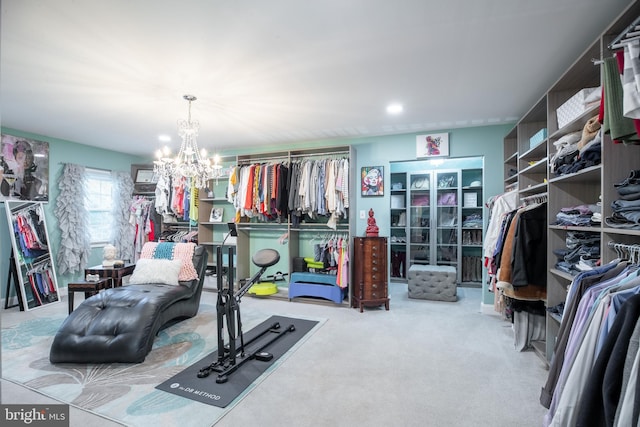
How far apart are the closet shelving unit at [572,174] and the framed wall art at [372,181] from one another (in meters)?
1.70

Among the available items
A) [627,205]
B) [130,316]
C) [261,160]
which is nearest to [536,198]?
[627,205]

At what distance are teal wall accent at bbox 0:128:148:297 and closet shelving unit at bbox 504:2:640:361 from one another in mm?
6135

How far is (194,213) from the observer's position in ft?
16.7

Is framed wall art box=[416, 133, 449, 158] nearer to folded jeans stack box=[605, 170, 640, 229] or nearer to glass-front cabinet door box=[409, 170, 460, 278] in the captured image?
glass-front cabinet door box=[409, 170, 460, 278]

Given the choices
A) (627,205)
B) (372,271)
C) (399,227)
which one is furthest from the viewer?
(399,227)

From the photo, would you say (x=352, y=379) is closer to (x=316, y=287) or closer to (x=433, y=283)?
(x=316, y=287)

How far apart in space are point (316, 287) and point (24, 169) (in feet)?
14.4

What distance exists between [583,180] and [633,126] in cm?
106

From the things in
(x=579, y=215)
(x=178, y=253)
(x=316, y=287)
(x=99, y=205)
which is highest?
(x=99, y=205)

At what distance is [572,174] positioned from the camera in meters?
1.98

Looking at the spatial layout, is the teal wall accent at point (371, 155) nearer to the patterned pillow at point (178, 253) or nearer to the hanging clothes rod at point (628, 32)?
the patterned pillow at point (178, 253)

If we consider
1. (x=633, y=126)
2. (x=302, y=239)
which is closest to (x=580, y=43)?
(x=633, y=126)

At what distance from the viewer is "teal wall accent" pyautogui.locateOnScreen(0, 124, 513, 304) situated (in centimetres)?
383

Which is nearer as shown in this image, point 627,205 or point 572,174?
point 627,205
